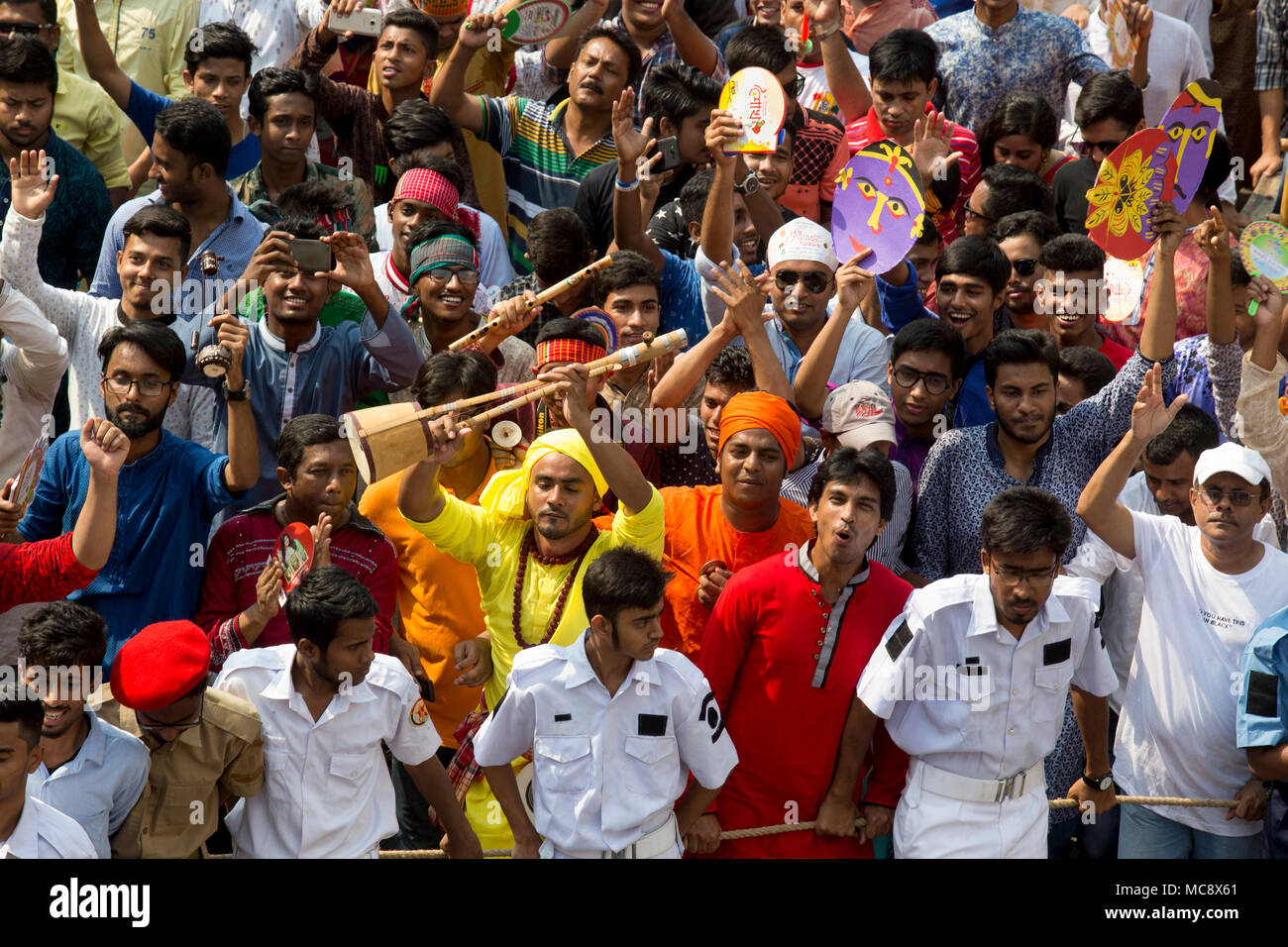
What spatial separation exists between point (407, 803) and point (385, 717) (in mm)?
766

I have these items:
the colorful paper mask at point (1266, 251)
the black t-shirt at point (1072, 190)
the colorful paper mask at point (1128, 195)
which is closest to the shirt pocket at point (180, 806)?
the colorful paper mask at point (1128, 195)

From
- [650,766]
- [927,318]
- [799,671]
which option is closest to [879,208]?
[927,318]

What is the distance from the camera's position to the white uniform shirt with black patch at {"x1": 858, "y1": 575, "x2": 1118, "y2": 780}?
16.1ft

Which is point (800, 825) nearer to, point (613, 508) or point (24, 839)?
point (613, 508)

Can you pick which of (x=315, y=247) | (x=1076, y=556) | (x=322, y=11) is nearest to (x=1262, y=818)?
(x=1076, y=556)

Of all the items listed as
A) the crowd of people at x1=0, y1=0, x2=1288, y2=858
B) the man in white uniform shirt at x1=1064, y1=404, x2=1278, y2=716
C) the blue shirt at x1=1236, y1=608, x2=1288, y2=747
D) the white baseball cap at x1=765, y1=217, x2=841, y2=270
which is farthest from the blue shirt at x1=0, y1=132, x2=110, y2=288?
the blue shirt at x1=1236, y1=608, x2=1288, y2=747

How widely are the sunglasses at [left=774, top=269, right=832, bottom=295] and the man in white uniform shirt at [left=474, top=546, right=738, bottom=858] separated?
2.05 m

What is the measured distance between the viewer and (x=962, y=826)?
492 centimetres

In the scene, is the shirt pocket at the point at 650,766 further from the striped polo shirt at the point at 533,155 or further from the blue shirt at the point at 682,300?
the striped polo shirt at the point at 533,155

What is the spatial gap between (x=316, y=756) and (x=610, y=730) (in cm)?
90

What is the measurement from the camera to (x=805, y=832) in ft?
16.6

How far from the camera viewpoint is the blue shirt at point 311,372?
6.07m

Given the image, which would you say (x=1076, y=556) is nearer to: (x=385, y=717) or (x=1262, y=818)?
(x=1262, y=818)

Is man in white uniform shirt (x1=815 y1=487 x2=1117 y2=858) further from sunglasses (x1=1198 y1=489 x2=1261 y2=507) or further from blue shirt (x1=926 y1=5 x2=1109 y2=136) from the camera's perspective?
blue shirt (x1=926 y1=5 x2=1109 y2=136)
